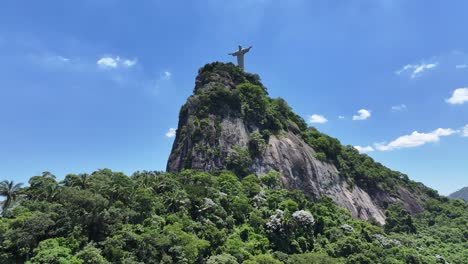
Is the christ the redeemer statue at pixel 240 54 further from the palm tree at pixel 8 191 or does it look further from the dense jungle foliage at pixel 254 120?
the palm tree at pixel 8 191

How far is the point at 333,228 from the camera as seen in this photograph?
61969 mm

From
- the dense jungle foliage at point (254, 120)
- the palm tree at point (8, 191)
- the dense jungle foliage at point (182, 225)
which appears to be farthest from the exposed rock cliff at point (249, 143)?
the palm tree at point (8, 191)

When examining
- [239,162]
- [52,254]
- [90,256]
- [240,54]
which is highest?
[240,54]

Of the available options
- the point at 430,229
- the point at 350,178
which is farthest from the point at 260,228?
the point at 430,229

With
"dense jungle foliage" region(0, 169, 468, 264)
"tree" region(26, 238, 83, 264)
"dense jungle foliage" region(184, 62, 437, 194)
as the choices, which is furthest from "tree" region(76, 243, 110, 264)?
"dense jungle foliage" region(184, 62, 437, 194)

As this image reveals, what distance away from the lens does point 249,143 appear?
80.6 m

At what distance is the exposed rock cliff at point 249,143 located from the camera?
7706cm

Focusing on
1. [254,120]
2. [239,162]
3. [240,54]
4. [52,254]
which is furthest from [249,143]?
[52,254]

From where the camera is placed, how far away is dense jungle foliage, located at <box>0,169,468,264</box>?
3825cm

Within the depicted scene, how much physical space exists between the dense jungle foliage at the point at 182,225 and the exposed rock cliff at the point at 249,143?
536 cm

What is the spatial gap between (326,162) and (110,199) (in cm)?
5800

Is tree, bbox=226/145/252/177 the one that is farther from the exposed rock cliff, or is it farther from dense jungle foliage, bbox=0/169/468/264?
dense jungle foliage, bbox=0/169/468/264

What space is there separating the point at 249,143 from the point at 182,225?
1408 inches

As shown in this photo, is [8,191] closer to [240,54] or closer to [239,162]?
[239,162]
